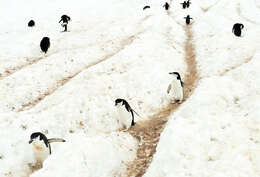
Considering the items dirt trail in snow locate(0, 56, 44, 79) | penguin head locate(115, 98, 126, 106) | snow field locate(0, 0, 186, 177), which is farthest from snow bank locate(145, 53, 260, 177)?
dirt trail in snow locate(0, 56, 44, 79)

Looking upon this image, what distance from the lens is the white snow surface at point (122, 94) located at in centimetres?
940

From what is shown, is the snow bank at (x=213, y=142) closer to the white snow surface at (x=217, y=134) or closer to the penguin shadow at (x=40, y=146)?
the white snow surface at (x=217, y=134)

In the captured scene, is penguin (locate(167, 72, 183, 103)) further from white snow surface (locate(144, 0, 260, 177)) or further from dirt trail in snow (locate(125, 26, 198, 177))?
white snow surface (locate(144, 0, 260, 177))

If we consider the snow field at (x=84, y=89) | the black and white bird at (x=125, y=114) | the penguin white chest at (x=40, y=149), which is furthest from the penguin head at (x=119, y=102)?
the penguin white chest at (x=40, y=149)

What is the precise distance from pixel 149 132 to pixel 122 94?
462 centimetres

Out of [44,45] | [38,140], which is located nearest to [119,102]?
[38,140]

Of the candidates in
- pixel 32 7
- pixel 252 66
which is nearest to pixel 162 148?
pixel 252 66

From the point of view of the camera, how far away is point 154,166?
9.17 metres

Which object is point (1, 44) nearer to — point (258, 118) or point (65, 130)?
point (65, 130)

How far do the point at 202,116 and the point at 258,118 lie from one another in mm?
2018

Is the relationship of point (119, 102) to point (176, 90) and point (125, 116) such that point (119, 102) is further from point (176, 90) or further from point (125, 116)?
point (176, 90)

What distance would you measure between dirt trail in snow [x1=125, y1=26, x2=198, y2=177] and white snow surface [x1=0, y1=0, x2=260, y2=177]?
501mm

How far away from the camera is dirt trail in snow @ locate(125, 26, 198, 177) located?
36.7ft

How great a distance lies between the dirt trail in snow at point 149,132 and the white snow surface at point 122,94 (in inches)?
19.7
